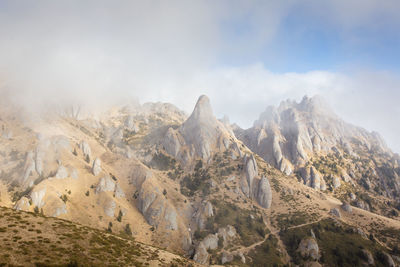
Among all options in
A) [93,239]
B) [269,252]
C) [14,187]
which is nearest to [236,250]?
[269,252]

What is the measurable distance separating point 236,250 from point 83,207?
102644 millimetres

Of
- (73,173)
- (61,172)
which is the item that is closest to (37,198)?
(61,172)

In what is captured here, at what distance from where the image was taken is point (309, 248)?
14012 centimetres

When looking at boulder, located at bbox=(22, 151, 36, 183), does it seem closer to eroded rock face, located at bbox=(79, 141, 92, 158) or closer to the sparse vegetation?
eroded rock face, located at bbox=(79, 141, 92, 158)

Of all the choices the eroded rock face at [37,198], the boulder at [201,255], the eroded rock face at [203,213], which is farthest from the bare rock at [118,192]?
the boulder at [201,255]

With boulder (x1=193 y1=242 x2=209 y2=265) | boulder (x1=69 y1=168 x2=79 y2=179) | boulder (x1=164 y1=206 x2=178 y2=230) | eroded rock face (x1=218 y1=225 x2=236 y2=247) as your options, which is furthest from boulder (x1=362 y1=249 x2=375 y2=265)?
boulder (x1=69 y1=168 x2=79 y2=179)

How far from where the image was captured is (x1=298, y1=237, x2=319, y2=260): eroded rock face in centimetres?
13700

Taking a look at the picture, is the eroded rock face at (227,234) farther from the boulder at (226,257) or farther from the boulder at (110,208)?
the boulder at (110,208)

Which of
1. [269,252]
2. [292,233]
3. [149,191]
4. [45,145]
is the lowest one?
[269,252]

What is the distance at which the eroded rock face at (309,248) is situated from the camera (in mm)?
137000

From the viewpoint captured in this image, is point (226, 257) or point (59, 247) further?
point (226, 257)

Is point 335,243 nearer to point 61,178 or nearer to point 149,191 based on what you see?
point 149,191

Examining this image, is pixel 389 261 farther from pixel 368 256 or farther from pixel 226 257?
pixel 226 257

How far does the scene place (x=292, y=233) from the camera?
157 m
